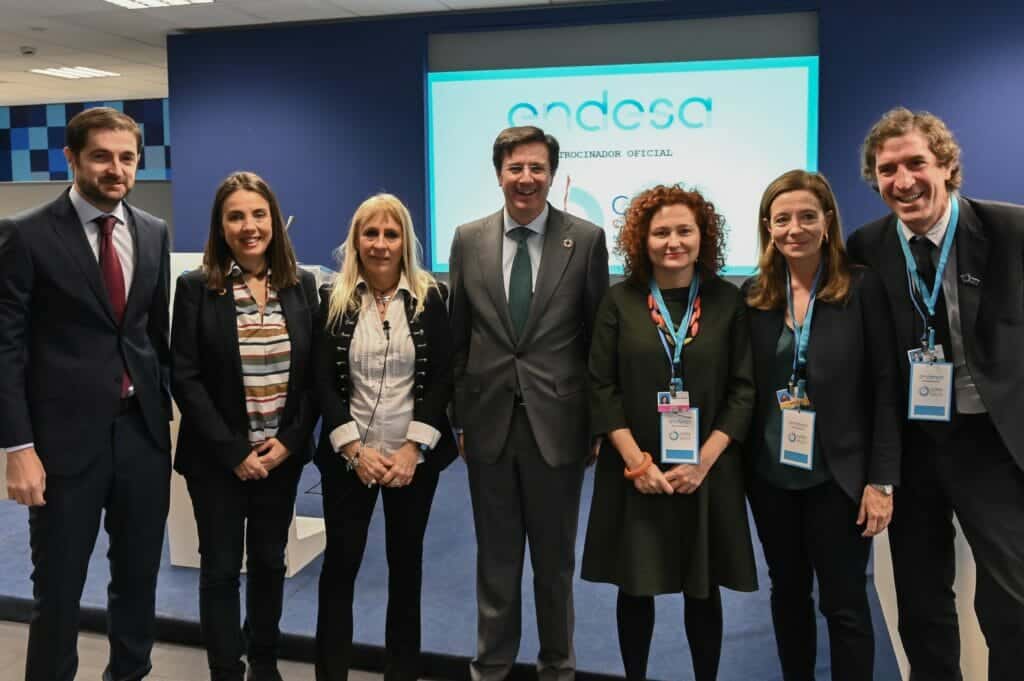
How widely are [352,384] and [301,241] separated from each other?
451 centimetres

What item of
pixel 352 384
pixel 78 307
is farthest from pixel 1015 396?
pixel 78 307

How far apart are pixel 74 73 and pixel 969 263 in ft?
29.2

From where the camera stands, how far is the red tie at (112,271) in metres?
2.18

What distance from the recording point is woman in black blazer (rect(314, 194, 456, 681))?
2.24 metres

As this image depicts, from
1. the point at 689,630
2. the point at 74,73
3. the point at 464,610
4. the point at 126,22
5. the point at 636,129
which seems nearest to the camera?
the point at 689,630

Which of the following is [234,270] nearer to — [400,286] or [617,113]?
[400,286]

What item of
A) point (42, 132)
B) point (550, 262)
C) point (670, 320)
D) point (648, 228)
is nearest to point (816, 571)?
point (670, 320)

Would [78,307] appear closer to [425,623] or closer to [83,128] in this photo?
[83,128]

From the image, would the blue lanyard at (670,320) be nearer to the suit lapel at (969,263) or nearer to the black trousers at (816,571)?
the black trousers at (816,571)

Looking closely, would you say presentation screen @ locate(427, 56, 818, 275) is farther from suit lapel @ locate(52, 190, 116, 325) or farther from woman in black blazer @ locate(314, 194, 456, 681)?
suit lapel @ locate(52, 190, 116, 325)

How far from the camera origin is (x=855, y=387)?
196 centimetres

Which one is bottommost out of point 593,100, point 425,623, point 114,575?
point 425,623

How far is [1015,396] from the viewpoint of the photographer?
190 centimetres

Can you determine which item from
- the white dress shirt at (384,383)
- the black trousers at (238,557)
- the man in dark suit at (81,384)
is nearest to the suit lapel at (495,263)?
the white dress shirt at (384,383)
